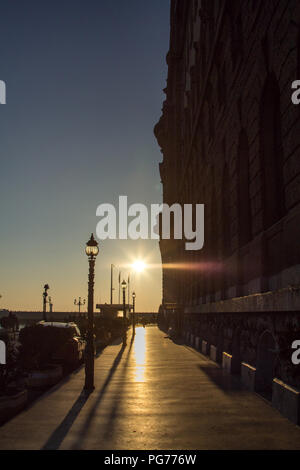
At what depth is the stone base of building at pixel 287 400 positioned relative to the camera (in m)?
8.76

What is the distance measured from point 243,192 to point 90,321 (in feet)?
22.6

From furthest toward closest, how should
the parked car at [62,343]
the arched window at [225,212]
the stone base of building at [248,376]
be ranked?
the arched window at [225,212] → the parked car at [62,343] → the stone base of building at [248,376]

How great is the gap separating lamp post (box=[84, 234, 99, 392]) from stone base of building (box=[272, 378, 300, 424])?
5.12 m

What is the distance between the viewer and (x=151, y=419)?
29.9 feet

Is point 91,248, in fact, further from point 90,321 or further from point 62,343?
point 62,343

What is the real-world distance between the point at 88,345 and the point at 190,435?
19.8 feet

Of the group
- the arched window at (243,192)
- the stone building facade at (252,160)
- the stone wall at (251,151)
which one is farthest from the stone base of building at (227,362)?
the arched window at (243,192)

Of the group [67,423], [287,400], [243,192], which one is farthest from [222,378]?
[67,423]

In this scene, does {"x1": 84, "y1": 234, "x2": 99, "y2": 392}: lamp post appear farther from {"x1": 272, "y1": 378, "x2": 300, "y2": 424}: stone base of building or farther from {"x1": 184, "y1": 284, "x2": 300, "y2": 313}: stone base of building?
{"x1": 272, "y1": 378, "x2": 300, "y2": 424}: stone base of building

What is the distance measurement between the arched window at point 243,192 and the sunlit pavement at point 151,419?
4.84 meters

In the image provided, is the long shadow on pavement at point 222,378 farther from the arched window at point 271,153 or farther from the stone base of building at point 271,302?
the arched window at point 271,153

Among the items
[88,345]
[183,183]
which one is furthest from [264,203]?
[183,183]

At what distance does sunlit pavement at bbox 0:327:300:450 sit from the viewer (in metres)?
7.42
